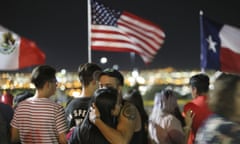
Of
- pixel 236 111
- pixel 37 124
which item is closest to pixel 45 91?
pixel 37 124

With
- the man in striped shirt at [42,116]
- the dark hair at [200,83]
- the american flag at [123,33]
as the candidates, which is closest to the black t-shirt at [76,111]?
the man in striped shirt at [42,116]

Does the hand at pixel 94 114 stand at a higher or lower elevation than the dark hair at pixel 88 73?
lower

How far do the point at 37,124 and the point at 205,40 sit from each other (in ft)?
25.1

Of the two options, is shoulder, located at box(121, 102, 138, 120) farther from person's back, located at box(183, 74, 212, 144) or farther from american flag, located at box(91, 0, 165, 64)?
american flag, located at box(91, 0, 165, 64)

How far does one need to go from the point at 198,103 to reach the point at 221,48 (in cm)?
597

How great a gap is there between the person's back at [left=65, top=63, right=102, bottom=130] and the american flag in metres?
5.88

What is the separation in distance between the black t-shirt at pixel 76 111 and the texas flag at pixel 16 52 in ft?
20.3

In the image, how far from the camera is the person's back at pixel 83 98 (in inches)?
233

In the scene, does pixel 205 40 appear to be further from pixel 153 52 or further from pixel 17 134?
pixel 17 134

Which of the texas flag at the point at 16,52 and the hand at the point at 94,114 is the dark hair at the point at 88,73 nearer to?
the hand at the point at 94,114

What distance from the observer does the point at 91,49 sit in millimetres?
12078

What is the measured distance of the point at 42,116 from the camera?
5809 millimetres

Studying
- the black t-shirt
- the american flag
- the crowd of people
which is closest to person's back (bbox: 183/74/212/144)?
the crowd of people

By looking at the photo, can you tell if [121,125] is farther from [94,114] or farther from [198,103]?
[198,103]
